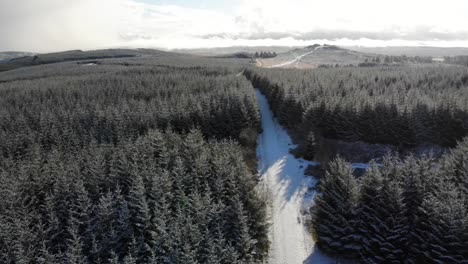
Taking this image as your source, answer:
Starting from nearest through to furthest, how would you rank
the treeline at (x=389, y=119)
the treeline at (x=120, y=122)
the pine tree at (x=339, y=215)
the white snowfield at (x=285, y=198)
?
the pine tree at (x=339, y=215)
the white snowfield at (x=285, y=198)
the treeline at (x=389, y=119)
the treeline at (x=120, y=122)

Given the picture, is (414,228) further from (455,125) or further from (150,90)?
(150,90)

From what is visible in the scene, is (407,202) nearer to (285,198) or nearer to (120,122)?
(285,198)

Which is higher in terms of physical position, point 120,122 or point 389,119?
point 389,119

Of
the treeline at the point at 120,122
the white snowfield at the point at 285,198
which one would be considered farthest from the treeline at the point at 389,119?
the treeline at the point at 120,122

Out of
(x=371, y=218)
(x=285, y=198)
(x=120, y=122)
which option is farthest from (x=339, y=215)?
(x=120, y=122)

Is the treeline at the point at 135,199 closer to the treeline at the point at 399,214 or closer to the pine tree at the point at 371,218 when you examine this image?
the treeline at the point at 399,214

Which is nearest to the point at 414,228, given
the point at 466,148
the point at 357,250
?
the point at 357,250
